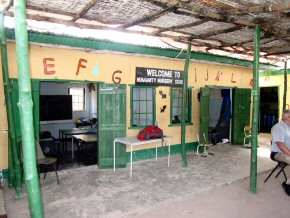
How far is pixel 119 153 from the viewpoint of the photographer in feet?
23.5

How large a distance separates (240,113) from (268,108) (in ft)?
17.3

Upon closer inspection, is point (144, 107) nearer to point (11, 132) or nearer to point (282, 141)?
point (282, 141)

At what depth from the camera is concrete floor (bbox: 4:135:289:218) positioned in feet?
15.0

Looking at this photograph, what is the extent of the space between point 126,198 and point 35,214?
2.99m

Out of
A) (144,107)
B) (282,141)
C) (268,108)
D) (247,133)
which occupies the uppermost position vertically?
(144,107)

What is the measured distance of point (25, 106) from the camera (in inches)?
87.7

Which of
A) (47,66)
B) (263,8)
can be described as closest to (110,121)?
(47,66)

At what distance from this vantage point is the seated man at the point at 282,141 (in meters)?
5.31

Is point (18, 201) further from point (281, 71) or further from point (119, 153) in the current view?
point (281, 71)

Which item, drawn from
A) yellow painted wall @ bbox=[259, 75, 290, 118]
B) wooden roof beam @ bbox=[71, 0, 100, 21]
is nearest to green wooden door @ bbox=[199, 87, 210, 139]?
wooden roof beam @ bbox=[71, 0, 100, 21]

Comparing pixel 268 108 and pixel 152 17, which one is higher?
pixel 152 17

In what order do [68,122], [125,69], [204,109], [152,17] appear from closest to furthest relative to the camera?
[152,17] → [125,69] → [204,109] → [68,122]

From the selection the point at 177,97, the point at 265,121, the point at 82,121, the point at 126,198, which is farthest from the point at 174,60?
the point at 265,121

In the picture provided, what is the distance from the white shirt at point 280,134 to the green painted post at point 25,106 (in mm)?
4927
